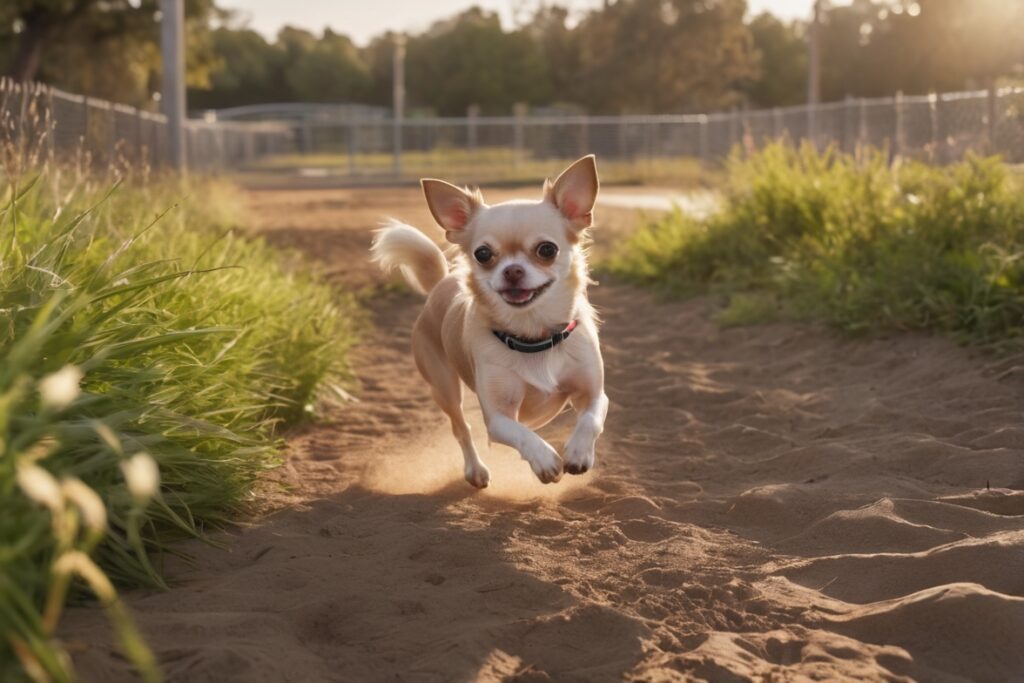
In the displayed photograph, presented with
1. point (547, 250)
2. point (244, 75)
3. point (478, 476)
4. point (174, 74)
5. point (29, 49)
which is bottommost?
point (478, 476)

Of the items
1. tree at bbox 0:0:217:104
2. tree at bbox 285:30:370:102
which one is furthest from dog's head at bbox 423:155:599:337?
tree at bbox 285:30:370:102

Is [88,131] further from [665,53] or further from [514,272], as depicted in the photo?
[665,53]

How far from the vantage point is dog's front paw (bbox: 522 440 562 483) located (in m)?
4.64

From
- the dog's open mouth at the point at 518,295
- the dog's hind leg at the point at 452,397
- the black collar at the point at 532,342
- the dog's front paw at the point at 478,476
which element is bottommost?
the dog's front paw at the point at 478,476

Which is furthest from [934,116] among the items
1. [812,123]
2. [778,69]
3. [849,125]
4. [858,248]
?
[778,69]

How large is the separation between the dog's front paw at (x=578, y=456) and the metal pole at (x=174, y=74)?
1286 cm

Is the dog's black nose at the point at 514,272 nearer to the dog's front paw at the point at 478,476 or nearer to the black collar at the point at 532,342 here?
the black collar at the point at 532,342

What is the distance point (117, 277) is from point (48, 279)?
0.79 ft

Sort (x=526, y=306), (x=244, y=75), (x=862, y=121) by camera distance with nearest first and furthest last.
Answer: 1. (x=526, y=306)
2. (x=862, y=121)
3. (x=244, y=75)

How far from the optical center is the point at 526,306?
5172 millimetres

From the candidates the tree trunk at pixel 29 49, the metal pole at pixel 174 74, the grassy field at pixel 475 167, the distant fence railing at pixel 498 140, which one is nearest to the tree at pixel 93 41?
the tree trunk at pixel 29 49

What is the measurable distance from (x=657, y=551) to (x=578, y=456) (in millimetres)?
526

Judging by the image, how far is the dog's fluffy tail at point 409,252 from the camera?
6.23 meters

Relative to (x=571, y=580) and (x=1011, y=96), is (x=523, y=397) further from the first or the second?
(x=1011, y=96)
